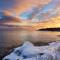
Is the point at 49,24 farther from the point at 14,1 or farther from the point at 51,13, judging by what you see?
the point at 14,1

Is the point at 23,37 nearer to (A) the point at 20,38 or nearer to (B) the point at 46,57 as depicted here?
(A) the point at 20,38

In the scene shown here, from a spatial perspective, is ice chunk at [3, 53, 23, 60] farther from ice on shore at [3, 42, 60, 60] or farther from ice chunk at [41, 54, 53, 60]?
ice chunk at [41, 54, 53, 60]

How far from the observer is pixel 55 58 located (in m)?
1.62

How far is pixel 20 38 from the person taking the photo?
1.64 m

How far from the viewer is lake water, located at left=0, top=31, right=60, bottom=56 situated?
5.25 ft

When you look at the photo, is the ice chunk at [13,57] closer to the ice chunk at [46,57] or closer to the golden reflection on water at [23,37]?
the golden reflection on water at [23,37]

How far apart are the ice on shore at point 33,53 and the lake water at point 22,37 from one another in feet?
0.20

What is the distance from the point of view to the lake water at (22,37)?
5.25 ft

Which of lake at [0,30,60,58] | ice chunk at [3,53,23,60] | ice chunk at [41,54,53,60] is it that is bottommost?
ice chunk at [41,54,53,60]

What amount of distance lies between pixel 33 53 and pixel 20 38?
8.1 inches

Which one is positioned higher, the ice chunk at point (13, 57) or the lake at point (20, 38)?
the lake at point (20, 38)

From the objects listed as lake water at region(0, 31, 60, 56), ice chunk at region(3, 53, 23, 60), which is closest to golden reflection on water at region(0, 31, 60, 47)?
lake water at region(0, 31, 60, 56)

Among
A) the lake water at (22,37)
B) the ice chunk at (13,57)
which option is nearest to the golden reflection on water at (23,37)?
the lake water at (22,37)

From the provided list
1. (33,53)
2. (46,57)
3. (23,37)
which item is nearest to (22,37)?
(23,37)
